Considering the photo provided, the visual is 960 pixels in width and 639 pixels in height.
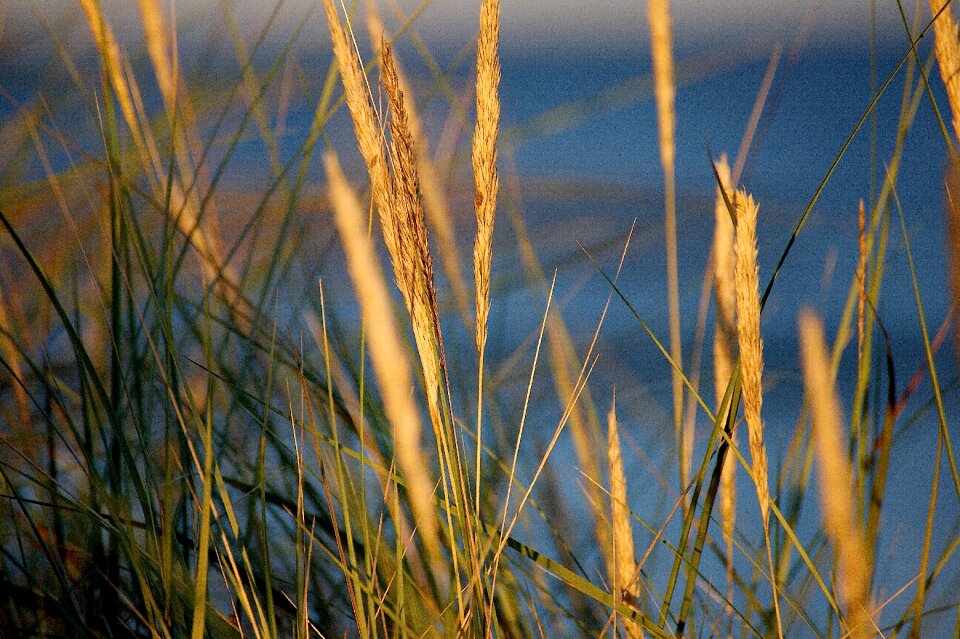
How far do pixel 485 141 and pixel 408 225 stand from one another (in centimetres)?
7

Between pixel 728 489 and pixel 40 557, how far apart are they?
0.61m

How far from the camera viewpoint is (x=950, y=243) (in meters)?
0.63

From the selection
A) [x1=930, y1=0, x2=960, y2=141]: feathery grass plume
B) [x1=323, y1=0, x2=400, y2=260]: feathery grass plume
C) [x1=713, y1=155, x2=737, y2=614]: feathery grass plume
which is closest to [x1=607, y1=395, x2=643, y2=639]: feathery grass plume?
[x1=713, y1=155, x2=737, y2=614]: feathery grass plume

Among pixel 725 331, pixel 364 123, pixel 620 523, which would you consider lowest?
pixel 620 523

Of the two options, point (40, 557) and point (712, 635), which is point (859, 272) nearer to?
point (712, 635)

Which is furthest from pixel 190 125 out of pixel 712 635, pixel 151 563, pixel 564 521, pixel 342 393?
pixel 712 635

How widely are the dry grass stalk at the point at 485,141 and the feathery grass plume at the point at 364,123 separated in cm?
5

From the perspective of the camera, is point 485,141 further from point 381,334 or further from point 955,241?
point 955,241

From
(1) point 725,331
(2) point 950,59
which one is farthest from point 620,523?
(2) point 950,59

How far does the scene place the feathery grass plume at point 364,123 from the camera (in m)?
0.45

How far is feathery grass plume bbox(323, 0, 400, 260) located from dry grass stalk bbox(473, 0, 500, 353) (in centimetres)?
5

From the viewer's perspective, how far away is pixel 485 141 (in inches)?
17.8

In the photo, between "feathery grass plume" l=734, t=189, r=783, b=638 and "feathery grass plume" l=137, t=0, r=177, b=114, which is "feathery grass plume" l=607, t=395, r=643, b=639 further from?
"feathery grass plume" l=137, t=0, r=177, b=114

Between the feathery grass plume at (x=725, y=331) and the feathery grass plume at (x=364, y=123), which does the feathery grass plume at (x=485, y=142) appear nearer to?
the feathery grass plume at (x=364, y=123)
